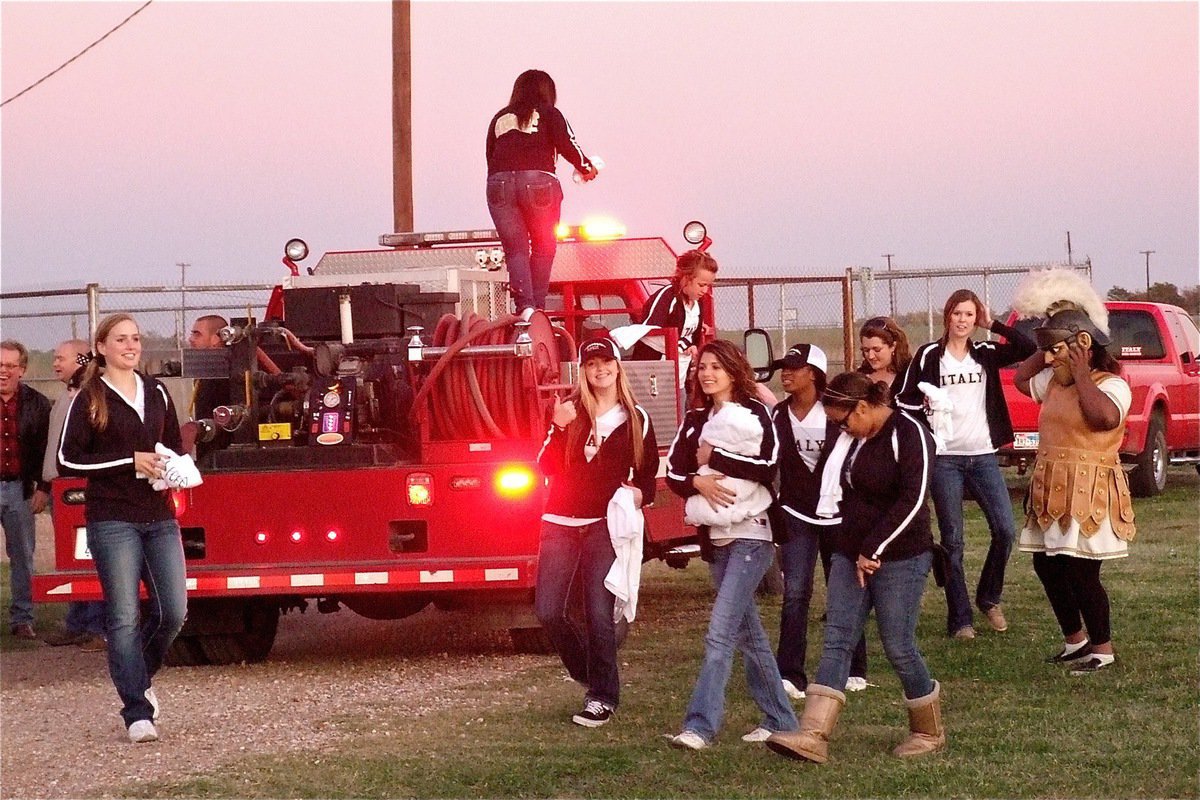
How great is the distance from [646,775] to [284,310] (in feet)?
16.1

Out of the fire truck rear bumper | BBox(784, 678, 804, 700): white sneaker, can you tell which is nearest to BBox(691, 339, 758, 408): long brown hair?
BBox(784, 678, 804, 700): white sneaker

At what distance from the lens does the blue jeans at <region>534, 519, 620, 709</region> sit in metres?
8.01

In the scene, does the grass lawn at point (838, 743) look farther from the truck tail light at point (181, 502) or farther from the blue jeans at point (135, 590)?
the truck tail light at point (181, 502)

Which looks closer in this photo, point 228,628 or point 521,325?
point 521,325

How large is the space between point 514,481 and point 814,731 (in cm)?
298

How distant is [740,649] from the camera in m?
7.42

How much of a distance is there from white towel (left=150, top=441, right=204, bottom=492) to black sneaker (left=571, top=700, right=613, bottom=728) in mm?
2055

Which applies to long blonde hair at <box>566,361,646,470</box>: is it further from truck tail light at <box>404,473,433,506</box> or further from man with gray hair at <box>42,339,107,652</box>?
man with gray hair at <box>42,339,107,652</box>

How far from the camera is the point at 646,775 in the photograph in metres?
7.01

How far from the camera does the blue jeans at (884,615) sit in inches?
278

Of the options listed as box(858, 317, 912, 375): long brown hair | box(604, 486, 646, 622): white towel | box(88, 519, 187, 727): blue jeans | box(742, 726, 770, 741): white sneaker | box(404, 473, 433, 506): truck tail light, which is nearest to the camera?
box(742, 726, 770, 741): white sneaker

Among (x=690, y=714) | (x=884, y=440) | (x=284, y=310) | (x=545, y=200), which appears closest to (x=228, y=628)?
(x=284, y=310)

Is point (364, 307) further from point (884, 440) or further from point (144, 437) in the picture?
point (884, 440)

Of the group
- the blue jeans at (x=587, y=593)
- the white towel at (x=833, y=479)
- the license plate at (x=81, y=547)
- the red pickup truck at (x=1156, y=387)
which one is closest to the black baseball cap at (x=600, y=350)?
the blue jeans at (x=587, y=593)
